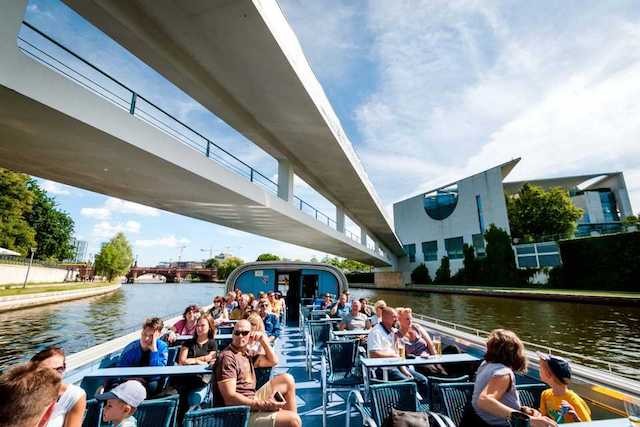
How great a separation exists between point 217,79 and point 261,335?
23.9 feet

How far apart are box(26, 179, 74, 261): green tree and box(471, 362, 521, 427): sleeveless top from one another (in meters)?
49.9

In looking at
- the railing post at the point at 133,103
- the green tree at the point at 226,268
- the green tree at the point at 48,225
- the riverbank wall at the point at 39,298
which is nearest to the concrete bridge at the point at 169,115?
the railing post at the point at 133,103

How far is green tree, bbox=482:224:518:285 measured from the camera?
31094mm

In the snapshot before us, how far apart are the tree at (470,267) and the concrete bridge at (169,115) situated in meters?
30.1

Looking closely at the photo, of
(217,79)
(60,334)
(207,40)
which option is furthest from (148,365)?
(60,334)

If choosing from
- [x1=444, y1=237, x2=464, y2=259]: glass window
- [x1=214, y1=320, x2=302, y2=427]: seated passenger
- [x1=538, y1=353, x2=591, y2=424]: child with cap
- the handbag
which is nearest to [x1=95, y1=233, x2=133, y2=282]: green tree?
[x1=444, y1=237, x2=464, y2=259]: glass window

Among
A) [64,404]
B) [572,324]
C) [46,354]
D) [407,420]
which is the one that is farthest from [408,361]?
[572,324]

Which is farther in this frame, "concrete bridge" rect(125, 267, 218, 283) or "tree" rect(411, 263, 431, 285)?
"concrete bridge" rect(125, 267, 218, 283)

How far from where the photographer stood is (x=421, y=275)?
41688 mm

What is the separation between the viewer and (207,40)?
6648mm

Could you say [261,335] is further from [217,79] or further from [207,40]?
[217,79]

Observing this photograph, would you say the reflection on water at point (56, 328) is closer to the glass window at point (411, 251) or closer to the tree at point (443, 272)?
the tree at point (443, 272)

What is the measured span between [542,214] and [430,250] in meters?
13.7

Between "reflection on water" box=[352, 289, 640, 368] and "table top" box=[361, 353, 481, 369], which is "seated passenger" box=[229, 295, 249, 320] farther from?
"reflection on water" box=[352, 289, 640, 368]
